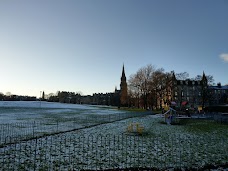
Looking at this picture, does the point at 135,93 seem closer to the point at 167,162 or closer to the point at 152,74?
the point at 152,74

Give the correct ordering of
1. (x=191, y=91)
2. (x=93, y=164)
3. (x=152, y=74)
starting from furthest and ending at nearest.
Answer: (x=191, y=91), (x=152, y=74), (x=93, y=164)

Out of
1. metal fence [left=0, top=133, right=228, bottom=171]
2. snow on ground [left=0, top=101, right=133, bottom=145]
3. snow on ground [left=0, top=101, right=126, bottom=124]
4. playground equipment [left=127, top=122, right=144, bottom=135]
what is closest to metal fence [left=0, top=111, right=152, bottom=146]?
snow on ground [left=0, top=101, right=133, bottom=145]

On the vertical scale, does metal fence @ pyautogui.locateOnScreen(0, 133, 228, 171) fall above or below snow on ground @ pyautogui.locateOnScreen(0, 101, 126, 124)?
above

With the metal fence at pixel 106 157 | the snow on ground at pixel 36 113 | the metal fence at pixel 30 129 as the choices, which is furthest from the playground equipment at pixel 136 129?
the snow on ground at pixel 36 113

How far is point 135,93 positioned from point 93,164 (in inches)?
2764

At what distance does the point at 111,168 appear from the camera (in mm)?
8859

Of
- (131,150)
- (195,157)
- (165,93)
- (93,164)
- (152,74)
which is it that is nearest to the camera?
(93,164)

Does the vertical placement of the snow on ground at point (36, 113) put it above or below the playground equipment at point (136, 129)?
below

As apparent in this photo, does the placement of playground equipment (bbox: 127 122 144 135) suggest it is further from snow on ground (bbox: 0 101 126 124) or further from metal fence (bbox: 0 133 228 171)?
snow on ground (bbox: 0 101 126 124)

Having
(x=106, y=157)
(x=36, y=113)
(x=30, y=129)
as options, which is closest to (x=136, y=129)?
(x=106, y=157)

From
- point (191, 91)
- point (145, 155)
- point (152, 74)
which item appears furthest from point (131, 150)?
point (191, 91)

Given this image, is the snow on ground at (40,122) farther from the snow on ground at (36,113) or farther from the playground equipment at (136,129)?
the playground equipment at (136,129)

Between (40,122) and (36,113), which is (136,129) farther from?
(36,113)

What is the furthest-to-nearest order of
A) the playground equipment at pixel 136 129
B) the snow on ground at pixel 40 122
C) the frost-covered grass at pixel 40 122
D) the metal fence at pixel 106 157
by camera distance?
the playground equipment at pixel 136 129 < the snow on ground at pixel 40 122 < the frost-covered grass at pixel 40 122 < the metal fence at pixel 106 157
